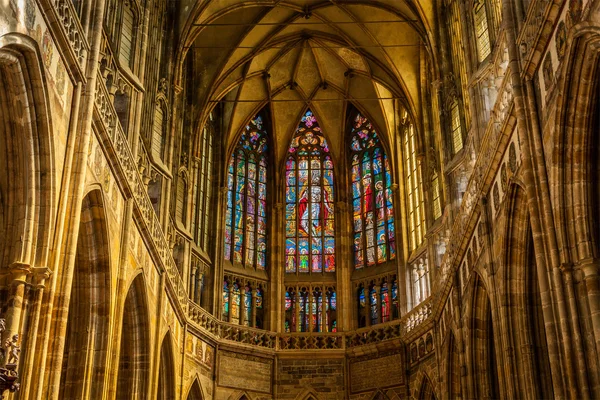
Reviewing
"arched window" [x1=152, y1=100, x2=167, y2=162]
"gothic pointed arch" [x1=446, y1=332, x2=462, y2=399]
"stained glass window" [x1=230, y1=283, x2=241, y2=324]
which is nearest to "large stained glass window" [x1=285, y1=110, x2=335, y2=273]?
"stained glass window" [x1=230, y1=283, x2=241, y2=324]

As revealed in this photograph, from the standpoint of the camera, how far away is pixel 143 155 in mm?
22891

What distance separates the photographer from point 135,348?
70.8 ft

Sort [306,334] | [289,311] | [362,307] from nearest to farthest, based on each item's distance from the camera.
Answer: [306,334]
[362,307]
[289,311]

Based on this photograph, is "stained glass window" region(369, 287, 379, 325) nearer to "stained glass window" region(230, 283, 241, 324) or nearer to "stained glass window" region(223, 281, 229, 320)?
"stained glass window" region(230, 283, 241, 324)

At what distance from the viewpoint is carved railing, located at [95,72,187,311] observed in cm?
1747

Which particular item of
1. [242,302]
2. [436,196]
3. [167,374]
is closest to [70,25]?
[167,374]

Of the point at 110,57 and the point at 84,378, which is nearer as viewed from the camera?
the point at 84,378

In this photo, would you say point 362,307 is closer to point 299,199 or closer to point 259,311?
point 259,311

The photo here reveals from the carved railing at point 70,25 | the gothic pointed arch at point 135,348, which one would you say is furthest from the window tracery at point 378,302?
the carved railing at point 70,25

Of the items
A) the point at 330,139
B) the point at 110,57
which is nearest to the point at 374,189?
the point at 330,139

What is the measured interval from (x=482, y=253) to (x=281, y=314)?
43.3ft

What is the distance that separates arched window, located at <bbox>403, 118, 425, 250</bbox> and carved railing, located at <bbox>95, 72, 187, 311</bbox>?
29.6 ft

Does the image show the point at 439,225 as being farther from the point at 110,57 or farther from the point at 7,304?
the point at 7,304

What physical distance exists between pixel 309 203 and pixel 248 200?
2459 mm
